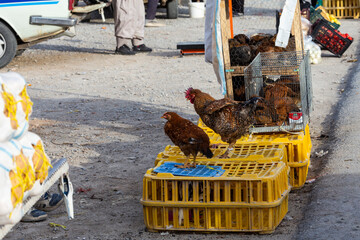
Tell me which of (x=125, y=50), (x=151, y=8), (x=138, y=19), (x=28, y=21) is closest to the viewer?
(x=28, y=21)

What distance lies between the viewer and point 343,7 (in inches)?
703

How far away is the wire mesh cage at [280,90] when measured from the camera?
21.0 ft

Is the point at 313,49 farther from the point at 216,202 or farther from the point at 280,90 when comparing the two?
the point at 216,202

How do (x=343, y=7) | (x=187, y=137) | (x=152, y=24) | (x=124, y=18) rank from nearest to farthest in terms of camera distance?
(x=187, y=137) < (x=124, y=18) < (x=152, y=24) < (x=343, y=7)

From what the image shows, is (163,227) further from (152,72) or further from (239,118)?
(152,72)

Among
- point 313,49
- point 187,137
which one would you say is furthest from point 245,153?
point 313,49

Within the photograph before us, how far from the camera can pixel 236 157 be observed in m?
5.75

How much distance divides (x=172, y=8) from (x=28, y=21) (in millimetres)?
7283

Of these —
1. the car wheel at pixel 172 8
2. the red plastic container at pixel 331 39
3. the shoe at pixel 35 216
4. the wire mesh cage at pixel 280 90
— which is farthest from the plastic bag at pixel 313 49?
the shoe at pixel 35 216

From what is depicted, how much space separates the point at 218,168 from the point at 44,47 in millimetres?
11051

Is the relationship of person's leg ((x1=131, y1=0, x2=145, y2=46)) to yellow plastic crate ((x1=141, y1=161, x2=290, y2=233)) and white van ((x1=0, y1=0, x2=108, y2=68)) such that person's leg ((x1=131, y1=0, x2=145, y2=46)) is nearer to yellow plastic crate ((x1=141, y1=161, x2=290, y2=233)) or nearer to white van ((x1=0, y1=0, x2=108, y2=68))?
white van ((x1=0, y1=0, x2=108, y2=68))

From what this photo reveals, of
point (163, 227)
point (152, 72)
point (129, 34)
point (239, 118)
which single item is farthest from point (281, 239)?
point (129, 34)

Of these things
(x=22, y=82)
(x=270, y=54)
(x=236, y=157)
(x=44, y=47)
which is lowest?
(x=44, y=47)

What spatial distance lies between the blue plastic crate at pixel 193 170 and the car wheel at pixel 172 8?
13588mm
